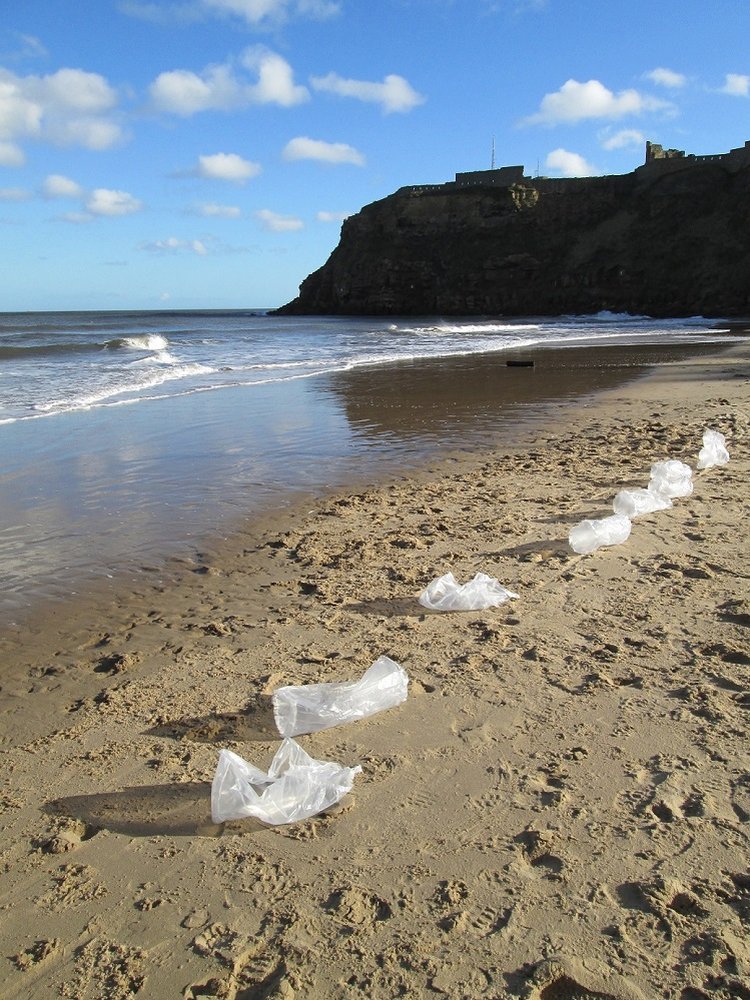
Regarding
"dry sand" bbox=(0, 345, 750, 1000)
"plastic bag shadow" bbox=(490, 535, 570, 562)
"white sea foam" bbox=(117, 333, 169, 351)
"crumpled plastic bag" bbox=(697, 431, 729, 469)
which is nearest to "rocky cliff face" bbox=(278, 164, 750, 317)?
"white sea foam" bbox=(117, 333, 169, 351)

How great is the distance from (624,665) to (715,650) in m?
0.45

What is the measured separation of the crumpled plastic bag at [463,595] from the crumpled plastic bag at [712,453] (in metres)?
3.47

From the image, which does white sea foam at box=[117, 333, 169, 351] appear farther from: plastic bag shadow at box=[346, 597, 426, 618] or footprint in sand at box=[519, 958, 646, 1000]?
footprint in sand at box=[519, 958, 646, 1000]

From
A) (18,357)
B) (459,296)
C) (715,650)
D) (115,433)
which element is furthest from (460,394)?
(459,296)

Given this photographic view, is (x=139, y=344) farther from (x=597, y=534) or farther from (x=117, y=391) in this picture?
(x=597, y=534)

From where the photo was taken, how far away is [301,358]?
21.2 meters

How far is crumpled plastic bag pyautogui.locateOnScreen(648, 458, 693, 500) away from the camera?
562cm

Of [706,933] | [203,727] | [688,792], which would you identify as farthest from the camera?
[203,727]

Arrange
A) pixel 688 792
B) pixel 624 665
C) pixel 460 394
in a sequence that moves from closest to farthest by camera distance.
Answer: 1. pixel 688 792
2. pixel 624 665
3. pixel 460 394

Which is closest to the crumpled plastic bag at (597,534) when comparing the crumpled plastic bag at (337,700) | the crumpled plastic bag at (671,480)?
the crumpled plastic bag at (671,480)

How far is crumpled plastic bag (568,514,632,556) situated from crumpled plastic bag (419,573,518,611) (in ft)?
2.64

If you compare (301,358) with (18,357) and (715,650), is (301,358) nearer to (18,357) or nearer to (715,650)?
(18,357)

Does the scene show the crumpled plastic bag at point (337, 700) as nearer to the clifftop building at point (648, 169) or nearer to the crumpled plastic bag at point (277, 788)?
the crumpled plastic bag at point (277, 788)

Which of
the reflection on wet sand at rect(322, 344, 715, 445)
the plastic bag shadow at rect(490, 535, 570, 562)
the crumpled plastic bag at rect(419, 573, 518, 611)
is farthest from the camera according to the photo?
the reflection on wet sand at rect(322, 344, 715, 445)
